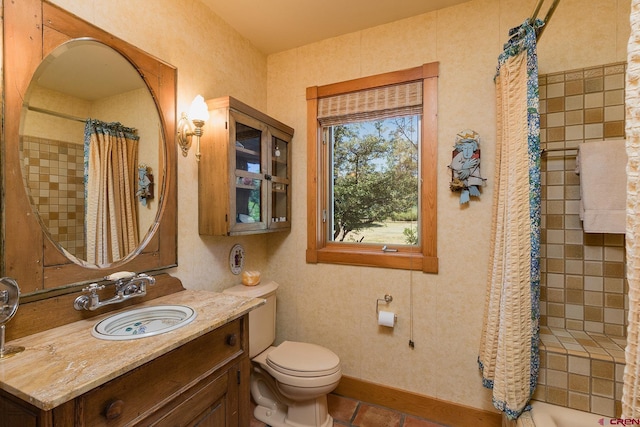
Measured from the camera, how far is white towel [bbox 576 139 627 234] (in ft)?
4.87

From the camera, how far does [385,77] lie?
2.02m

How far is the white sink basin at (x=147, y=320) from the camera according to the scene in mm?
1179

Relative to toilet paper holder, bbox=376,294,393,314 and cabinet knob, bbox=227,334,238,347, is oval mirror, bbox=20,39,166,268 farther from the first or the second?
toilet paper holder, bbox=376,294,393,314

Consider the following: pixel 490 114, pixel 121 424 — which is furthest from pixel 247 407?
pixel 490 114

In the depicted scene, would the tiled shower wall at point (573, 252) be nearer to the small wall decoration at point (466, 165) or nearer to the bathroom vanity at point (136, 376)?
the small wall decoration at point (466, 165)

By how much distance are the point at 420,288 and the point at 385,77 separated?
1.46m

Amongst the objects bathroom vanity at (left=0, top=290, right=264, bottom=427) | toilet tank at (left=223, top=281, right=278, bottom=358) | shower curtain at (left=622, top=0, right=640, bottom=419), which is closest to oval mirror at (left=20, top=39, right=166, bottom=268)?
bathroom vanity at (left=0, top=290, right=264, bottom=427)

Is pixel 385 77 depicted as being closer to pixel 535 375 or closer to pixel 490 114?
pixel 490 114

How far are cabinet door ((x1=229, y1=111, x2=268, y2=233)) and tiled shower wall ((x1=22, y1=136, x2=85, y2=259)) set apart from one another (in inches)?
27.3

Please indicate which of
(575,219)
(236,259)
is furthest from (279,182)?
(575,219)

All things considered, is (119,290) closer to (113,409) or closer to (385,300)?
(113,409)

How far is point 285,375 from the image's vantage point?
1688mm

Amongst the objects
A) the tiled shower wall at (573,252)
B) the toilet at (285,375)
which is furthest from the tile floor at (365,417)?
the tiled shower wall at (573,252)

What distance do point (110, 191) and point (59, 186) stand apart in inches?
7.5
